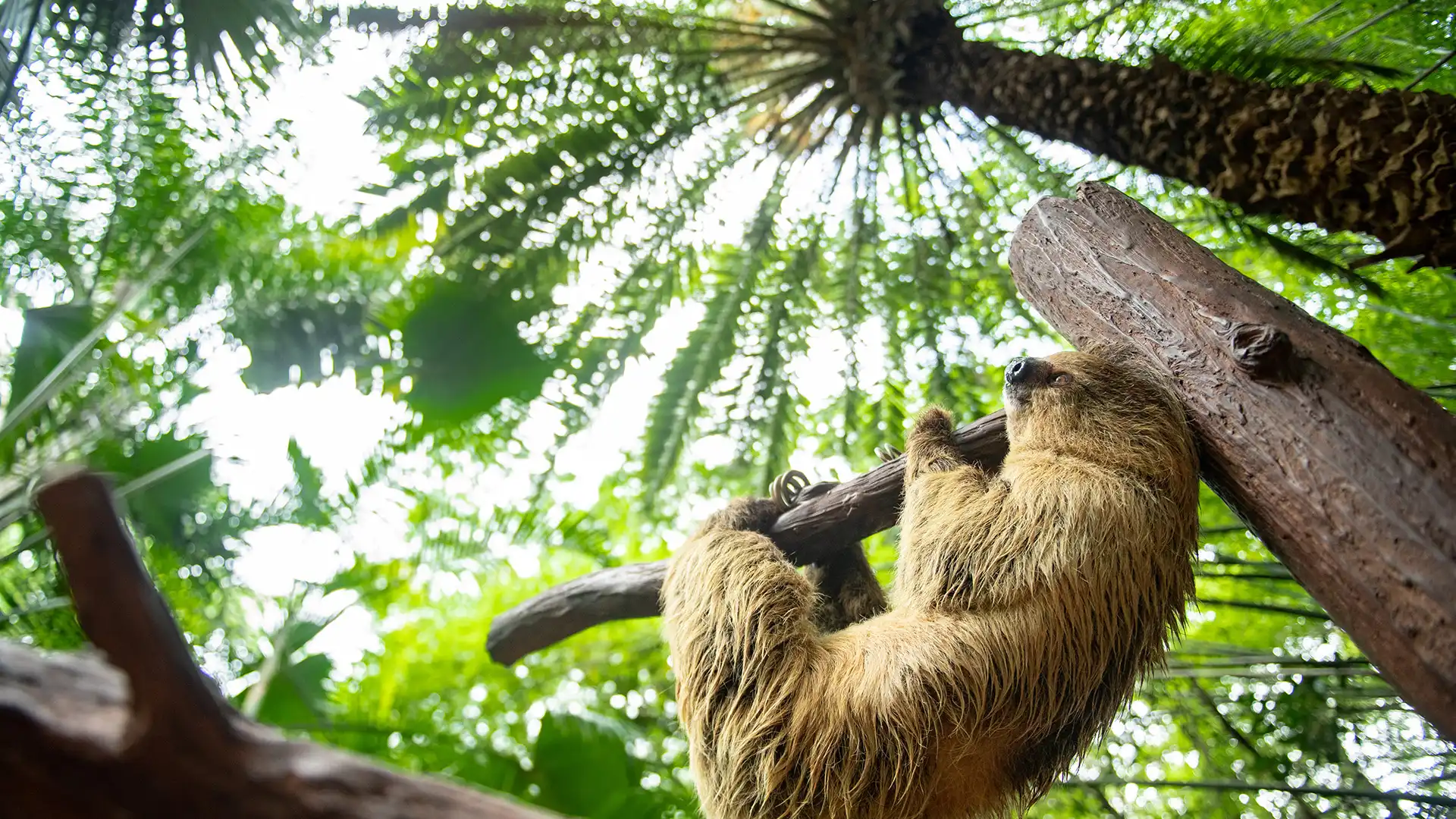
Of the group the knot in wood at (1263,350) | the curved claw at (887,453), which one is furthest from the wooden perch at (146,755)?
the curved claw at (887,453)

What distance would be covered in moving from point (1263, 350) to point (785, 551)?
162 cm

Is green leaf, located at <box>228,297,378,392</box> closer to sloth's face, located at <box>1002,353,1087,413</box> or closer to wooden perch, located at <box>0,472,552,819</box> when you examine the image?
sloth's face, located at <box>1002,353,1087,413</box>

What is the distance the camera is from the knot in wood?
2088 mm

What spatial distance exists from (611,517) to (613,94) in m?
4.41

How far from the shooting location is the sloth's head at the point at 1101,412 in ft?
8.23

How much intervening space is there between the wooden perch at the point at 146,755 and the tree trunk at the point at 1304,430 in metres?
1.81

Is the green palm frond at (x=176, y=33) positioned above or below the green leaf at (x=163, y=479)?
above

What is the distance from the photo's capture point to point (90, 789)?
0.92 m

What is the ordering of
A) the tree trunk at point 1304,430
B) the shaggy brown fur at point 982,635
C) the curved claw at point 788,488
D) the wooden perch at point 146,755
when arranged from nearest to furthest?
the wooden perch at point 146,755 < the tree trunk at point 1304,430 < the shaggy brown fur at point 982,635 < the curved claw at point 788,488

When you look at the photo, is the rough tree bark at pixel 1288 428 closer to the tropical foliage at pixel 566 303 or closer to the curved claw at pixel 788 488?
the curved claw at pixel 788 488

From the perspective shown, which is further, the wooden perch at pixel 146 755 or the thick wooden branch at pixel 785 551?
the thick wooden branch at pixel 785 551

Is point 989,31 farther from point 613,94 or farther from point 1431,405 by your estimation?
point 1431,405

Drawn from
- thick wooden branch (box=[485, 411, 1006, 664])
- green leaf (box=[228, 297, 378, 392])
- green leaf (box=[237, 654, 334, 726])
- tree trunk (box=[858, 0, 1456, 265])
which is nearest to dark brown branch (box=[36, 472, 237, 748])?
thick wooden branch (box=[485, 411, 1006, 664])

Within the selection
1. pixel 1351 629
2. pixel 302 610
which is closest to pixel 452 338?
pixel 302 610
